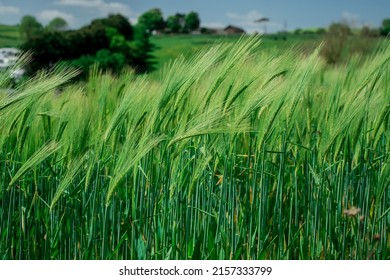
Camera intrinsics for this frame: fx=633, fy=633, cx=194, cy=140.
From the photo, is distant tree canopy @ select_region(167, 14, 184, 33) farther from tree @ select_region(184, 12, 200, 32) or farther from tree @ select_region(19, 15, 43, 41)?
tree @ select_region(19, 15, 43, 41)

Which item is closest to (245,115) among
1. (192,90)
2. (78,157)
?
(192,90)

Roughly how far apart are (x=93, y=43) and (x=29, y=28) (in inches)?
123

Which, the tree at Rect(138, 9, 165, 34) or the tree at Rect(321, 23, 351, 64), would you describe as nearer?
the tree at Rect(321, 23, 351, 64)

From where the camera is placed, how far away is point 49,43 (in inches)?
1106

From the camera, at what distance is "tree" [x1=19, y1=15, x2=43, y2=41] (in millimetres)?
29391

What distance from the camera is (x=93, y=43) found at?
3080 cm

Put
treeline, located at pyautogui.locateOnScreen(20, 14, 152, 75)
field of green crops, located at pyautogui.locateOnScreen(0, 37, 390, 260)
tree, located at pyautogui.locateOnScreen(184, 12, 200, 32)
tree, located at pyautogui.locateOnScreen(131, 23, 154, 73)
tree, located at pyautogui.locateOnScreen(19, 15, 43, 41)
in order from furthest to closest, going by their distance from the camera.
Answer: tree, located at pyautogui.locateOnScreen(184, 12, 200, 32) < tree, located at pyautogui.locateOnScreen(131, 23, 154, 73) < tree, located at pyautogui.locateOnScreen(19, 15, 43, 41) < treeline, located at pyautogui.locateOnScreen(20, 14, 152, 75) < field of green crops, located at pyautogui.locateOnScreen(0, 37, 390, 260)

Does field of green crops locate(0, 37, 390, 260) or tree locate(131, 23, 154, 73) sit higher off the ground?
field of green crops locate(0, 37, 390, 260)

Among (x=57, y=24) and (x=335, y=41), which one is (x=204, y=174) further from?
(x=57, y=24)

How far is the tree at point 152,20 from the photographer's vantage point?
37481mm

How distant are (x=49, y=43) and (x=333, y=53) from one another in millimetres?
12904

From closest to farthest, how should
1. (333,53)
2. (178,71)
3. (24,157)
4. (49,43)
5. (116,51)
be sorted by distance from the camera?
(178,71)
(24,157)
(333,53)
(49,43)
(116,51)

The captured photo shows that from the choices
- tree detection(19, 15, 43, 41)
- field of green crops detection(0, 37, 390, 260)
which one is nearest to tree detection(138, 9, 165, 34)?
tree detection(19, 15, 43, 41)

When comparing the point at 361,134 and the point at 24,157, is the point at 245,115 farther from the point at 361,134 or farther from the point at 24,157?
the point at 24,157
